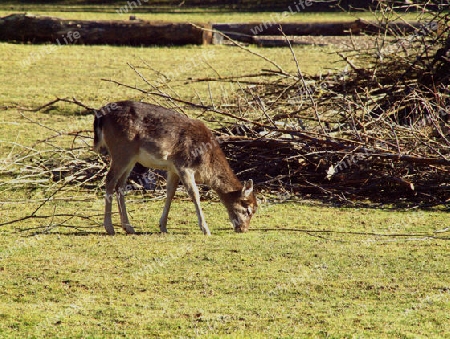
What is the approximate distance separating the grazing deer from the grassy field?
1.09 ft

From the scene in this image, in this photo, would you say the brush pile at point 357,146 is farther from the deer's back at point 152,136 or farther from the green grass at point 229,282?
the green grass at point 229,282

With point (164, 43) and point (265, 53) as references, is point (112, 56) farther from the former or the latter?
point (265, 53)

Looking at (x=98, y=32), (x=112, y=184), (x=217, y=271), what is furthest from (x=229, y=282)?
(x=98, y=32)

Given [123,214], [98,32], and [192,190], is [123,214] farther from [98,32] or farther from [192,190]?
[98,32]

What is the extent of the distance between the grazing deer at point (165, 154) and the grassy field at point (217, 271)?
13.0 inches

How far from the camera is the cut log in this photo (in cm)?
2292

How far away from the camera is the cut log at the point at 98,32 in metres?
22.9

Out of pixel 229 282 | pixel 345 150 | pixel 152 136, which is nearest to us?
pixel 229 282

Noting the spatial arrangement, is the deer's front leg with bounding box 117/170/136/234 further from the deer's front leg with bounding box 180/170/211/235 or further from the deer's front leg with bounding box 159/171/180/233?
the deer's front leg with bounding box 180/170/211/235

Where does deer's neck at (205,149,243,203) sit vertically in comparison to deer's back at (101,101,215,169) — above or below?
below

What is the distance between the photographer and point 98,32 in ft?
76.6

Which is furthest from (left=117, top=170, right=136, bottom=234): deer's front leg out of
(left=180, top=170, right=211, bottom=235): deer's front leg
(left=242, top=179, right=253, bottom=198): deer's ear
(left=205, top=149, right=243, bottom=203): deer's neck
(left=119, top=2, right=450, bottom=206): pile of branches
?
(left=119, top=2, right=450, bottom=206): pile of branches

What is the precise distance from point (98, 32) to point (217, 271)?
16.6 meters

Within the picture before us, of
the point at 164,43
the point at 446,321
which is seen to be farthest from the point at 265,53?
the point at 446,321
